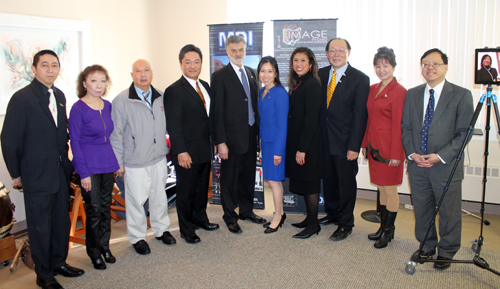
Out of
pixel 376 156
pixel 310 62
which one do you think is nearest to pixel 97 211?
pixel 310 62

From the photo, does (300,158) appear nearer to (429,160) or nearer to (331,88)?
(331,88)

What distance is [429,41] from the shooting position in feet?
13.5

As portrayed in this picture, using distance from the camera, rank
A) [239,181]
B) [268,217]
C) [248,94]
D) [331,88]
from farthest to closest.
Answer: [268,217], [239,181], [248,94], [331,88]

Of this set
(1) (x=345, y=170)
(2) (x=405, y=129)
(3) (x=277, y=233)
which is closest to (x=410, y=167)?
(2) (x=405, y=129)

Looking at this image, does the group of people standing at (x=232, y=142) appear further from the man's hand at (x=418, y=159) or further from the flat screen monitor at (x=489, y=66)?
the flat screen monitor at (x=489, y=66)

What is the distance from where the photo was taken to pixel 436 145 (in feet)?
8.36

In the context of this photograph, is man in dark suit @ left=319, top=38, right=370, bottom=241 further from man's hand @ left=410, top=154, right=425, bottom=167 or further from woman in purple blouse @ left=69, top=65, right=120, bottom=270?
woman in purple blouse @ left=69, top=65, right=120, bottom=270

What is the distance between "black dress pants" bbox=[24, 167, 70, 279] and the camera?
236cm

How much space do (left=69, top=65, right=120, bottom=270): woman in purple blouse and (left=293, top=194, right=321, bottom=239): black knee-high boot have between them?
1.71 meters

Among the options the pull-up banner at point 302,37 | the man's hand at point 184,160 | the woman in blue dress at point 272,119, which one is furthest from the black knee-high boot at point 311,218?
the pull-up banner at point 302,37

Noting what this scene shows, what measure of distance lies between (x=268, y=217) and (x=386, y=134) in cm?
167

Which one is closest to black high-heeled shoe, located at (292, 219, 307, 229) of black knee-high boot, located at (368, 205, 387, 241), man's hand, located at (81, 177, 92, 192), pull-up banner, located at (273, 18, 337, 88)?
black knee-high boot, located at (368, 205, 387, 241)

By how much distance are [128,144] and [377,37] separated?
3383 millimetres

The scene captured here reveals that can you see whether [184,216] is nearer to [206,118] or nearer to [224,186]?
[224,186]
